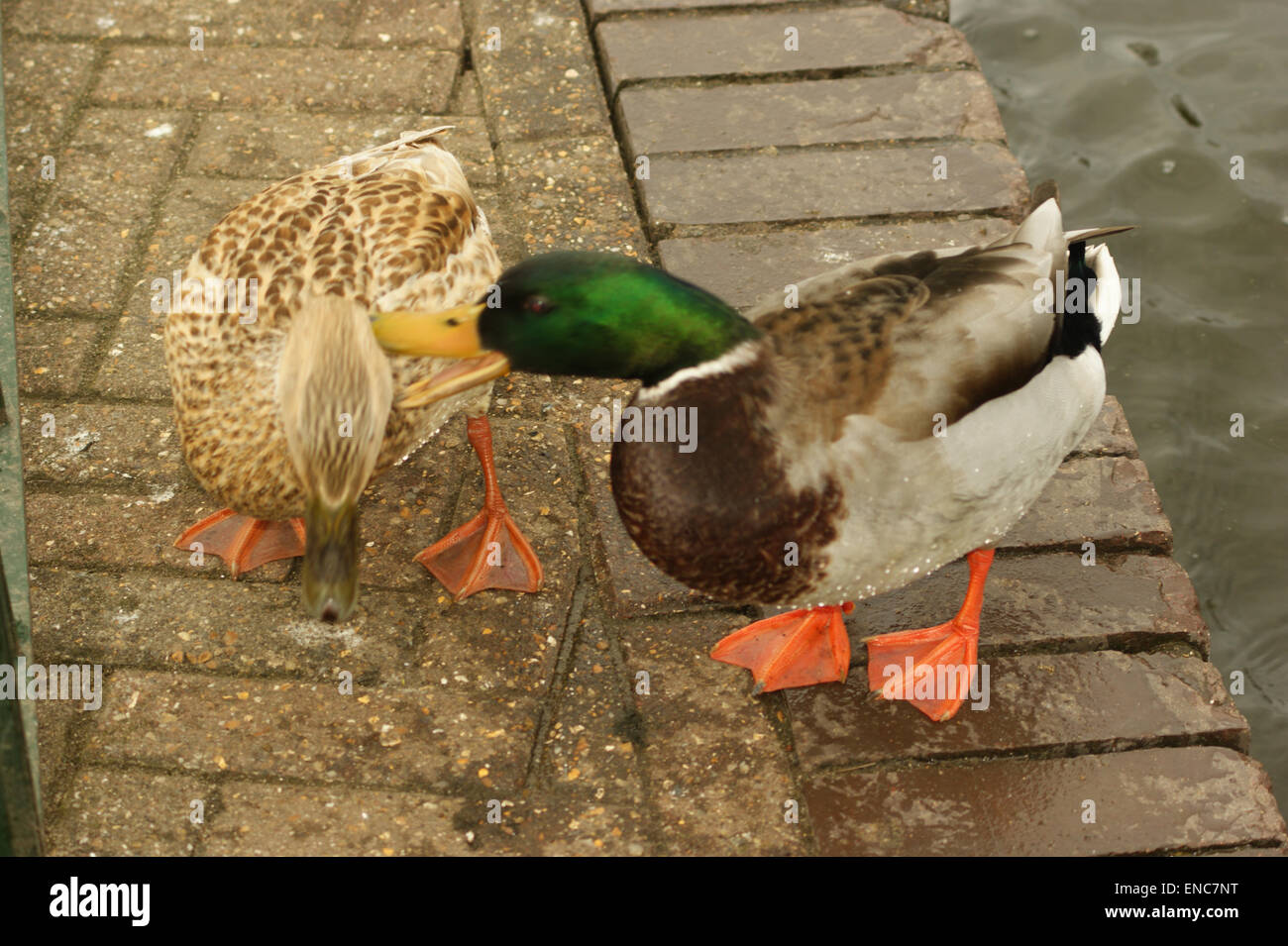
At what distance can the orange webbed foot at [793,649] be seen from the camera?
3062 mm

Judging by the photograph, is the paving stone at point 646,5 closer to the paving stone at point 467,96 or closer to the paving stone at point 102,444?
the paving stone at point 467,96

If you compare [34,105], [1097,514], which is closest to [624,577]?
[1097,514]

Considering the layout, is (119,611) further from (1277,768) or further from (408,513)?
(1277,768)

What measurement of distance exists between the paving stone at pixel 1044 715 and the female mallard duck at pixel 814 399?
32 centimetres

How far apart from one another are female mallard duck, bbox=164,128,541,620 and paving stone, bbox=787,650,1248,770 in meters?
0.78

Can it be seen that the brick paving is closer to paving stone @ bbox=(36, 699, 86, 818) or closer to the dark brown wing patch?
paving stone @ bbox=(36, 699, 86, 818)

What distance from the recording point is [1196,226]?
5.00 m

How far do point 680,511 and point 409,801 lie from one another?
0.84m

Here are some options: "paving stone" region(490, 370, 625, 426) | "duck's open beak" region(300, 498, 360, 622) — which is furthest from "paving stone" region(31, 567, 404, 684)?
"paving stone" region(490, 370, 625, 426)

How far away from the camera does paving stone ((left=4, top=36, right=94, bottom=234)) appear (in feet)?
13.6

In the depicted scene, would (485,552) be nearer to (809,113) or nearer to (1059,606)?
(1059,606)

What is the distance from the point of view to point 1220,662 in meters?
3.92

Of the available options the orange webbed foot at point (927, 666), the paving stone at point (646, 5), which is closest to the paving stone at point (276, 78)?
the paving stone at point (646, 5)

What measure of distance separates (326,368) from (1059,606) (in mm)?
1785
